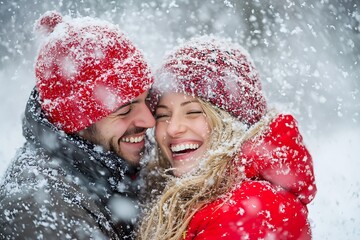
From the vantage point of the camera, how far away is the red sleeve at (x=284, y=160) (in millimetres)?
2320

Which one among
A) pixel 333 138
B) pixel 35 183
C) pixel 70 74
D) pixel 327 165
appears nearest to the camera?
pixel 35 183

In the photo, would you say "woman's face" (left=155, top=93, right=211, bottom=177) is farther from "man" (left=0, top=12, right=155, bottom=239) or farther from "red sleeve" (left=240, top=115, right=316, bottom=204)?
"red sleeve" (left=240, top=115, right=316, bottom=204)

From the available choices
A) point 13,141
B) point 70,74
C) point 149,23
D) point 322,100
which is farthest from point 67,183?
point 149,23

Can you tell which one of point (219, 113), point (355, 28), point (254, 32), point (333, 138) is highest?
point (254, 32)

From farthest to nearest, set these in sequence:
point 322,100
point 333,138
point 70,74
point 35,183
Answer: point 322,100
point 333,138
point 70,74
point 35,183

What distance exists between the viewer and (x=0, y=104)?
393 inches

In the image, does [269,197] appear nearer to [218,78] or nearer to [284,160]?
[284,160]

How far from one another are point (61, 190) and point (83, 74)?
2.28 ft

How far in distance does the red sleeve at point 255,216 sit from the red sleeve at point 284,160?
5 centimetres

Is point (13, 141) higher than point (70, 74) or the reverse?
higher

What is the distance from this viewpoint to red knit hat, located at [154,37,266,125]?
277 cm

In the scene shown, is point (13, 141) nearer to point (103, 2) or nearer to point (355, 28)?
point (103, 2)

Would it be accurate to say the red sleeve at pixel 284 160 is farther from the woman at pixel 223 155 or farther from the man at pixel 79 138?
the man at pixel 79 138

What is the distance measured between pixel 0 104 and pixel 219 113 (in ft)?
27.0
